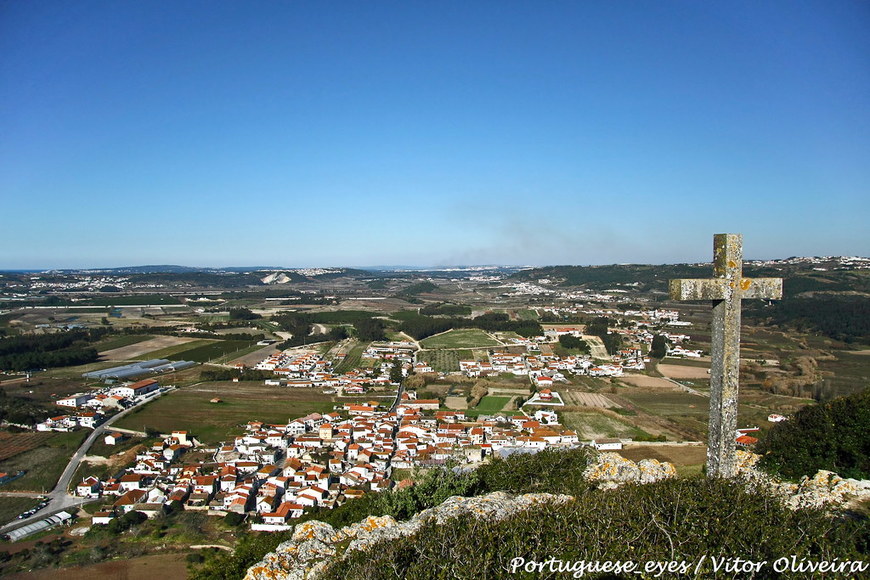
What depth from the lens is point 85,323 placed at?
2987 inches

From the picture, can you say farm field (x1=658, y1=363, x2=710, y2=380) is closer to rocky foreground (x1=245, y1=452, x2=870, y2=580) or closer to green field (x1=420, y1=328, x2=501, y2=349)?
green field (x1=420, y1=328, x2=501, y2=349)

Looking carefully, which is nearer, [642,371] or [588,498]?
[588,498]

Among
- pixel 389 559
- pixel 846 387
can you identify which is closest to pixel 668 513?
pixel 389 559

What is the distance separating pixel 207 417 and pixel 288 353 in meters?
22.5

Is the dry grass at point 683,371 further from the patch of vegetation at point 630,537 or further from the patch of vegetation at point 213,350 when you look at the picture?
the patch of vegetation at point 213,350

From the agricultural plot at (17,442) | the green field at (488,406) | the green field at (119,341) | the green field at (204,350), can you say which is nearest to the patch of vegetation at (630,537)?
the green field at (488,406)

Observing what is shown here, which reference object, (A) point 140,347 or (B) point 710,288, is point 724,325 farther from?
(A) point 140,347

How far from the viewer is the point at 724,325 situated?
5672 mm

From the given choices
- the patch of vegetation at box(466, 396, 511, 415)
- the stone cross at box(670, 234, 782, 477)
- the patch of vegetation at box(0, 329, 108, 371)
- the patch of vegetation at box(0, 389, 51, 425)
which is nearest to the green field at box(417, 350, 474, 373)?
the patch of vegetation at box(466, 396, 511, 415)

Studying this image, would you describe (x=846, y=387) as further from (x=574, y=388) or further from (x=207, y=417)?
(x=207, y=417)

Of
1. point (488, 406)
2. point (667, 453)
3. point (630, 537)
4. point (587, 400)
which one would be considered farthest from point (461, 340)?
point (630, 537)

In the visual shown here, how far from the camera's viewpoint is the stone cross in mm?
5586

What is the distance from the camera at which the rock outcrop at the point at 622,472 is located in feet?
24.9

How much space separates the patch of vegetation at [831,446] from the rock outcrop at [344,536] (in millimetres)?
5344
